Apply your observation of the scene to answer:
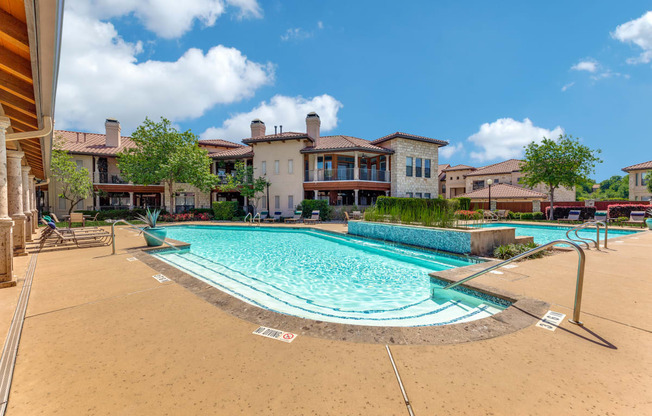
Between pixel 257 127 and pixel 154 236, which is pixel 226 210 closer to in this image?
pixel 257 127

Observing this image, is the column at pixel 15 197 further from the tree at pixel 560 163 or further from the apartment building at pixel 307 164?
the tree at pixel 560 163

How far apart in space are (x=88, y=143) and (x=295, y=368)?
35595mm

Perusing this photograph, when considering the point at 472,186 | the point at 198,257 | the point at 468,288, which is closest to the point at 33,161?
the point at 198,257

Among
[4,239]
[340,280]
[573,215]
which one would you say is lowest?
[340,280]

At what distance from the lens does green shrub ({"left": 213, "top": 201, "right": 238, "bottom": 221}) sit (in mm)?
22936

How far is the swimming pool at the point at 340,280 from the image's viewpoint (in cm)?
447

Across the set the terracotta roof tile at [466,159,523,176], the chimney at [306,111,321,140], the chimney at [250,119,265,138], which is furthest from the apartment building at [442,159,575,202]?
the chimney at [250,119,265,138]

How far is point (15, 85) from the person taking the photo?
4.32 metres

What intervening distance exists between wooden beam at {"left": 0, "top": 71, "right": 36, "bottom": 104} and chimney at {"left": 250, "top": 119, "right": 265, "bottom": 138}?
23.6 metres

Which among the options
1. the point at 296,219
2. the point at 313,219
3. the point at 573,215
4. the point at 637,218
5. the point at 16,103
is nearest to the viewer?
the point at 16,103

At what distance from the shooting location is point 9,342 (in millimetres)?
2797

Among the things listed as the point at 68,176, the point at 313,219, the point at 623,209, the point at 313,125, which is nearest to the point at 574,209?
the point at 623,209

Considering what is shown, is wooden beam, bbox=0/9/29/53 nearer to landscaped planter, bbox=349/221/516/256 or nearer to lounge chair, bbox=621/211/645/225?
landscaped planter, bbox=349/221/516/256

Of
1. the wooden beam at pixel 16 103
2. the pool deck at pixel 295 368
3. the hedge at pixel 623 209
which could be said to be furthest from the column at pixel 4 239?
the hedge at pixel 623 209
